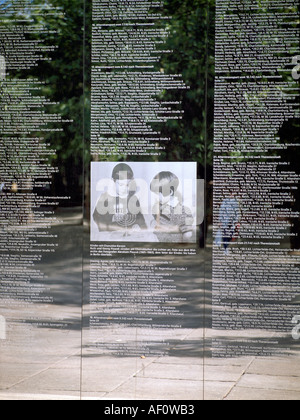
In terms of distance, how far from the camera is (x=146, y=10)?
6914mm

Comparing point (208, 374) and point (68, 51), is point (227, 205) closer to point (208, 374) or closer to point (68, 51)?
point (208, 374)

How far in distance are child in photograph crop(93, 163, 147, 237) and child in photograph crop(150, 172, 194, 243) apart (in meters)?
0.19

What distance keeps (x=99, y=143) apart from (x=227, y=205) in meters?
1.53

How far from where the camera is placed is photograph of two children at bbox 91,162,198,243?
689 centimetres

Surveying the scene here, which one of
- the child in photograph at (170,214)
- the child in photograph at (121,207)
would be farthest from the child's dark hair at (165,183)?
the child in photograph at (121,207)

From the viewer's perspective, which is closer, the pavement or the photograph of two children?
the pavement

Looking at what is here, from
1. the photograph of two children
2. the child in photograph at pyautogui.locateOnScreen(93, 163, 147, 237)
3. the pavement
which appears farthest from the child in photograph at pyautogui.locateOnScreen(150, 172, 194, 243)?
the pavement

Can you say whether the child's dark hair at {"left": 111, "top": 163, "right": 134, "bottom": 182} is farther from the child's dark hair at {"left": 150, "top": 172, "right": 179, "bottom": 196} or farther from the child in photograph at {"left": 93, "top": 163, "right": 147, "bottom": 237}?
the child's dark hair at {"left": 150, "top": 172, "right": 179, "bottom": 196}

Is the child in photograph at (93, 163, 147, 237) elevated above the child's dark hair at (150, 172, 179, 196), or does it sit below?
below

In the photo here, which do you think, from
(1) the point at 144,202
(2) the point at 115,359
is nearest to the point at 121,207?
(1) the point at 144,202

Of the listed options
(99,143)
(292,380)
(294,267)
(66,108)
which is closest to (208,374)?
(292,380)

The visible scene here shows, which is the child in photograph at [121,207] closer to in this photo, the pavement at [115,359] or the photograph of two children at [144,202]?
the photograph of two children at [144,202]

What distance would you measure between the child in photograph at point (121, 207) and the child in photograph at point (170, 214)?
0.19 meters

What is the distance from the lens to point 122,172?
6.98 metres
